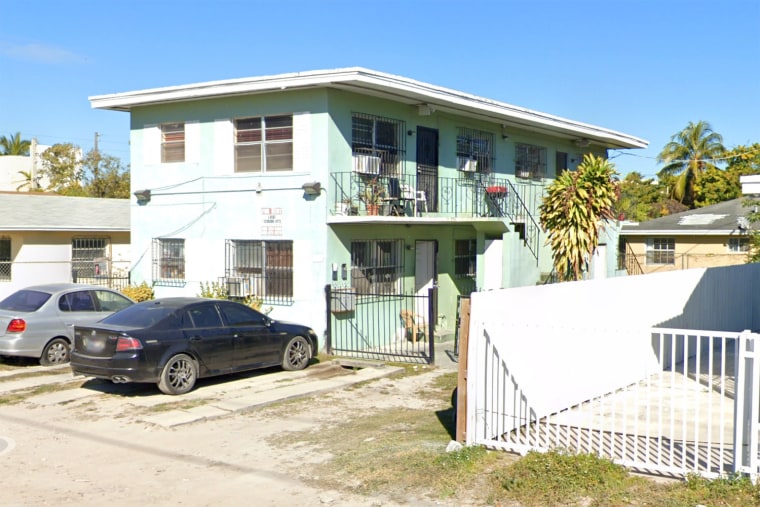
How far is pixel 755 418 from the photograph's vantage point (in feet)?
22.0

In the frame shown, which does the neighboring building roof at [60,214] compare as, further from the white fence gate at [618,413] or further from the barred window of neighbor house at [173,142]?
the white fence gate at [618,413]

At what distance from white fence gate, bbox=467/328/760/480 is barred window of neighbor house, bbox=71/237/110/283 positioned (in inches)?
680

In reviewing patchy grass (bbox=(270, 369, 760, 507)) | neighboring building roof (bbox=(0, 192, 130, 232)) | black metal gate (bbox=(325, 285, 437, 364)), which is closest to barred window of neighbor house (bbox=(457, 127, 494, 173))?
black metal gate (bbox=(325, 285, 437, 364))

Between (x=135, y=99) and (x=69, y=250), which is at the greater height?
(x=135, y=99)

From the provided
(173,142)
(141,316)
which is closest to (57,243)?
(173,142)

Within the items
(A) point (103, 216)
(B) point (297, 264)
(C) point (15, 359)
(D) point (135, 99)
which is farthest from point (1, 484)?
(A) point (103, 216)

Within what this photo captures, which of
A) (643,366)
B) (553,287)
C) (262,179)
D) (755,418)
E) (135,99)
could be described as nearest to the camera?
(755,418)

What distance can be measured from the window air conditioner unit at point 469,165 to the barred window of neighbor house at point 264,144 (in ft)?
17.7

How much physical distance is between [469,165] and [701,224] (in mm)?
15584

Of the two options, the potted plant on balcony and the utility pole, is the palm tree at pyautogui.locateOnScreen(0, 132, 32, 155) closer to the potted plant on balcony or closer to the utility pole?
the utility pole

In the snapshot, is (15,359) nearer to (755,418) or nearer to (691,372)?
(691,372)

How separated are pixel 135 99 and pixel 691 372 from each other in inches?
545

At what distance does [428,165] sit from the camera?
19.8 m

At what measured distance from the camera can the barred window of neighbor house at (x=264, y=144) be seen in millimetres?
17438
